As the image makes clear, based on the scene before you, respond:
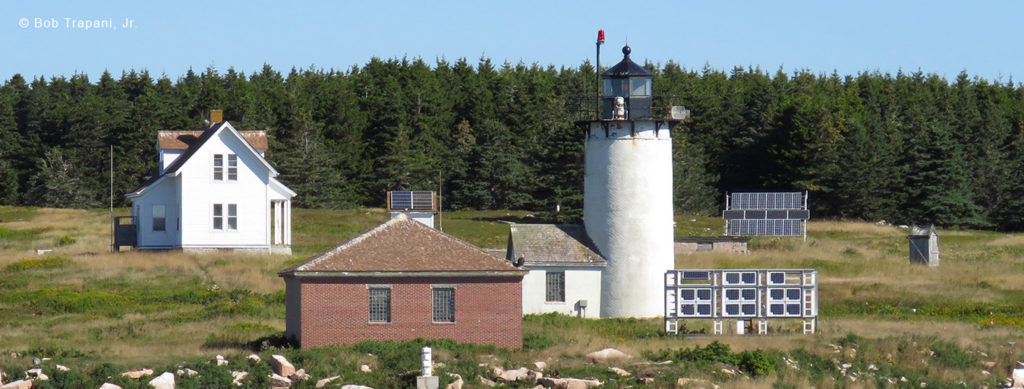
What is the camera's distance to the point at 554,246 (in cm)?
4281

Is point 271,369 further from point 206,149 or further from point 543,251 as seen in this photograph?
point 206,149

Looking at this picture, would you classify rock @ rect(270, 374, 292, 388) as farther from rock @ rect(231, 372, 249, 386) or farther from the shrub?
the shrub

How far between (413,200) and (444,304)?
27.0 meters

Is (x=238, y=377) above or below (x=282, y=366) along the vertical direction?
below

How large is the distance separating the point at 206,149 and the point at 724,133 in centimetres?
6426

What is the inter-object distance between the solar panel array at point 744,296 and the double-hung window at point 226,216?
2463cm

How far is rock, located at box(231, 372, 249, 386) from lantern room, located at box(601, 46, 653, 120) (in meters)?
17.4

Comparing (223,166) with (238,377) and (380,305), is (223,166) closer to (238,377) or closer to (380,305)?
(380,305)

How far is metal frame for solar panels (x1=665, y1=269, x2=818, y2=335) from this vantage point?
38.2 m

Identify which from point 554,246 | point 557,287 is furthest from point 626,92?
point 557,287

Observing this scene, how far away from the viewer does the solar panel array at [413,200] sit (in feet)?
197

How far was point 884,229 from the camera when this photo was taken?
7556 centimetres

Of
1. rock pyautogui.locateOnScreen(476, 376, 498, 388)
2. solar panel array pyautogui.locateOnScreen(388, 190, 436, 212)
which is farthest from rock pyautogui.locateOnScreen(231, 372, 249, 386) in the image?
solar panel array pyautogui.locateOnScreen(388, 190, 436, 212)

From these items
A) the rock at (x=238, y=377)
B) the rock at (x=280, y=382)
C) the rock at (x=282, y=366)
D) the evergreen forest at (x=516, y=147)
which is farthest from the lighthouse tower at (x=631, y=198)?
the evergreen forest at (x=516, y=147)
